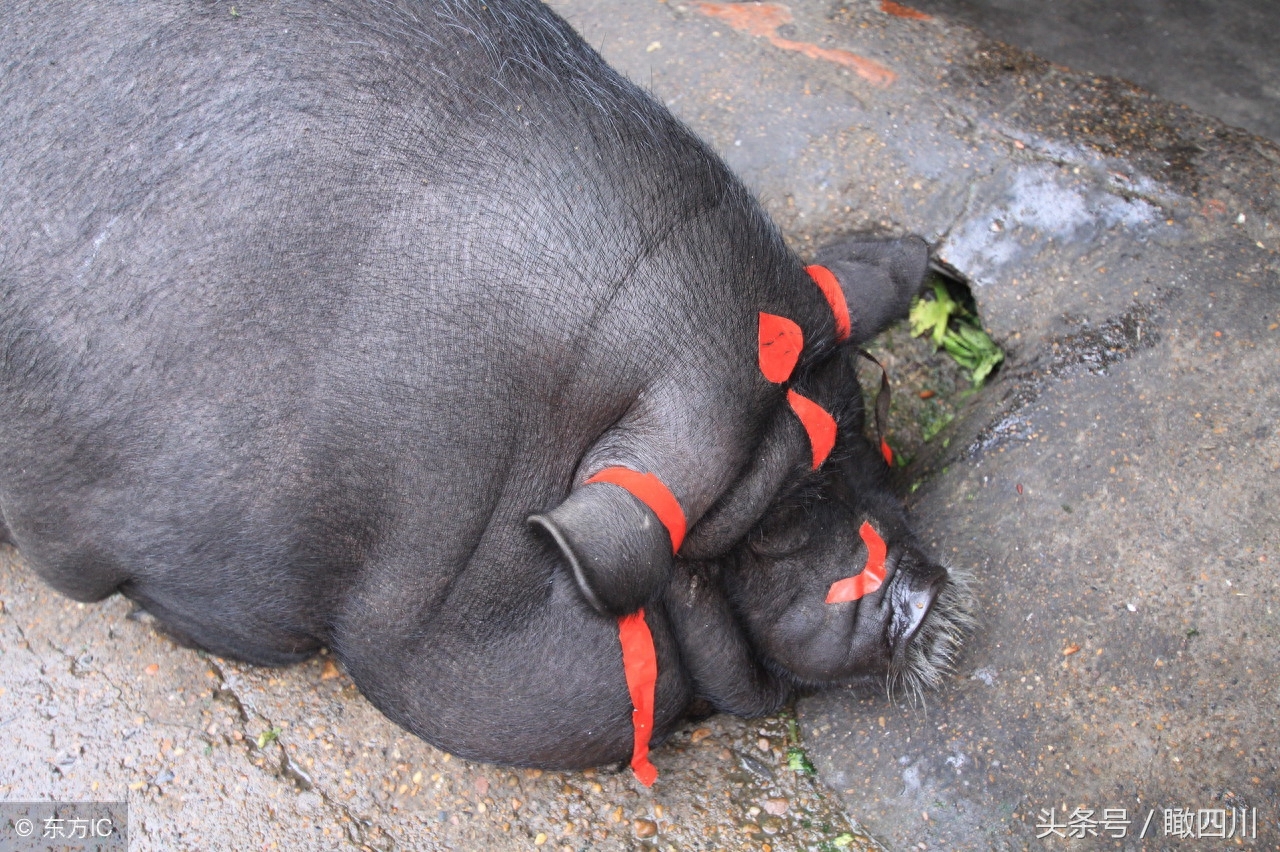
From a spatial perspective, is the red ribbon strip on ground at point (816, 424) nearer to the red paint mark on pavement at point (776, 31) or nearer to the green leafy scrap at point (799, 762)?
the green leafy scrap at point (799, 762)

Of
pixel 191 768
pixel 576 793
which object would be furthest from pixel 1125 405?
pixel 191 768

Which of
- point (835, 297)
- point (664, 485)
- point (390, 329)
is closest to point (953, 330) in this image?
point (835, 297)

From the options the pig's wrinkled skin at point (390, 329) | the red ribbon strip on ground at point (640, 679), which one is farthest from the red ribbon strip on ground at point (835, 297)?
the red ribbon strip on ground at point (640, 679)

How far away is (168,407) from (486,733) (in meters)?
1.25

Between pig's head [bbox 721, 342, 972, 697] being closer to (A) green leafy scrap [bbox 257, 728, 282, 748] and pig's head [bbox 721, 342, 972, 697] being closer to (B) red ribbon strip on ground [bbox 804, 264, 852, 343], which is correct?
(B) red ribbon strip on ground [bbox 804, 264, 852, 343]

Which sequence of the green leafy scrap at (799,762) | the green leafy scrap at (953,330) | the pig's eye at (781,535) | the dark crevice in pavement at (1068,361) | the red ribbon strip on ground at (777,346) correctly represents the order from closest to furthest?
the red ribbon strip on ground at (777,346), the pig's eye at (781,535), the green leafy scrap at (799,762), the dark crevice in pavement at (1068,361), the green leafy scrap at (953,330)

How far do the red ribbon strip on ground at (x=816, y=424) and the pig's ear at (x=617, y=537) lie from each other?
0.49m

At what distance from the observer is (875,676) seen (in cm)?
346

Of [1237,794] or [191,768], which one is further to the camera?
[191,768]

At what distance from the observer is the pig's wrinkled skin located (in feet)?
9.30

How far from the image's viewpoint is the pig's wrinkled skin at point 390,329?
2834 millimetres

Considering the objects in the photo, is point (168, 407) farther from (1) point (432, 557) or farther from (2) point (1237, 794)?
(2) point (1237, 794)

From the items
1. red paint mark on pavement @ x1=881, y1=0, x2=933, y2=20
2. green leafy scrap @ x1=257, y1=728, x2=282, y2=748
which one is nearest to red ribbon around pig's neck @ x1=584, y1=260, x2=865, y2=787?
green leafy scrap @ x1=257, y1=728, x2=282, y2=748

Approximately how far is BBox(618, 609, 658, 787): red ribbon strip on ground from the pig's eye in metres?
0.43
